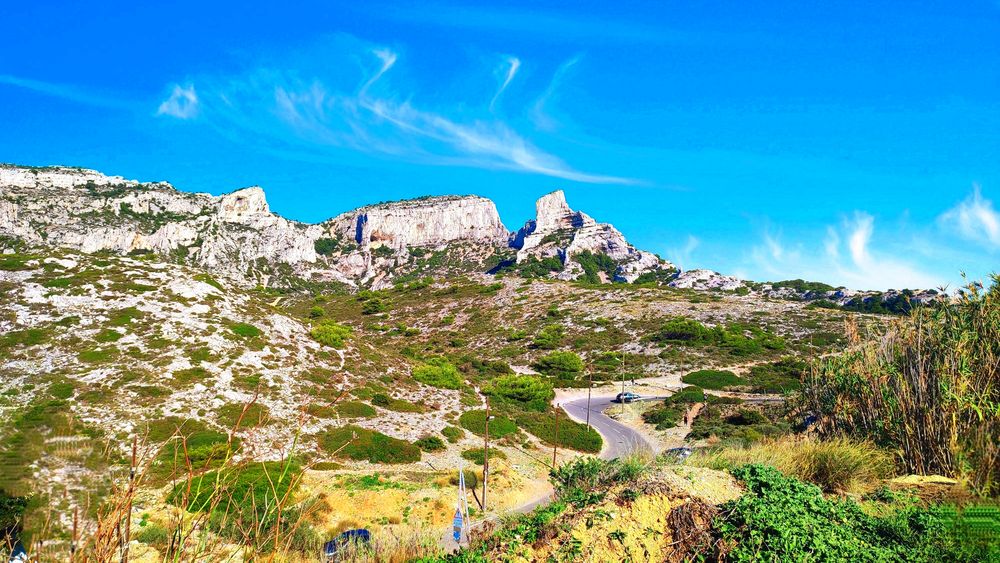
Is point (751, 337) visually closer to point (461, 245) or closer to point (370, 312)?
point (370, 312)

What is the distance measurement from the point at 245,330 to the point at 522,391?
23179 mm

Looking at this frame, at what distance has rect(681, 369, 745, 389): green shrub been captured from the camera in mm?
51688

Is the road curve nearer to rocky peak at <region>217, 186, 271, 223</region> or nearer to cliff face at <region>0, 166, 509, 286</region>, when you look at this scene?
cliff face at <region>0, 166, 509, 286</region>

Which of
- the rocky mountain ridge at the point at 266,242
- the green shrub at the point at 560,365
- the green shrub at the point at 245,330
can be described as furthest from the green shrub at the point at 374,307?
the rocky mountain ridge at the point at 266,242

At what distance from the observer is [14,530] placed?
132 inches

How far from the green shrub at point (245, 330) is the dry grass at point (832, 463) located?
107 feet

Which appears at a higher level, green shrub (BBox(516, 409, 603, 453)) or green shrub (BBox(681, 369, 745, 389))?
green shrub (BBox(681, 369, 745, 389))

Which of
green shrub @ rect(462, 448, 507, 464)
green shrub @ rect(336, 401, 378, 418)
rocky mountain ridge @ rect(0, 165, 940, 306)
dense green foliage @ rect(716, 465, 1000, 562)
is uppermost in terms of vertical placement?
rocky mountain ridge @ rect(0, 165, 940, 306)

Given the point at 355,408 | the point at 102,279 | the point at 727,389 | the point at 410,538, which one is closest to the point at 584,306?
the point at 727,389

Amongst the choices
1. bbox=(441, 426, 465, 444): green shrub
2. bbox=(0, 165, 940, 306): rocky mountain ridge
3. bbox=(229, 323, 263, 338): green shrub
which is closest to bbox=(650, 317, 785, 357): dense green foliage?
bbox=(0, 165, 940, 306): rocky mountain ridge

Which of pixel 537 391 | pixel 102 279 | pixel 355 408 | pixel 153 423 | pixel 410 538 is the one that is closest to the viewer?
pixel 410 538

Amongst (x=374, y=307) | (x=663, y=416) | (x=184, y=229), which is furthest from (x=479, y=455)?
(x=184, y=229)

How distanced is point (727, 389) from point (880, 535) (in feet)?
159

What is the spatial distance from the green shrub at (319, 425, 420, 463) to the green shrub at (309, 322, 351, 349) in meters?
12.2
